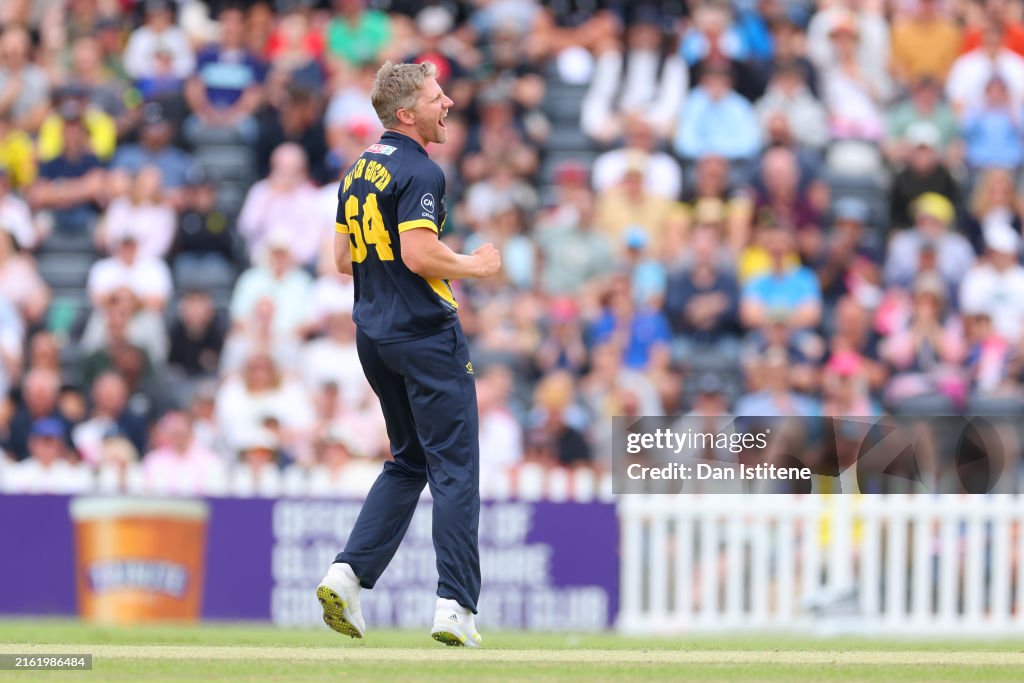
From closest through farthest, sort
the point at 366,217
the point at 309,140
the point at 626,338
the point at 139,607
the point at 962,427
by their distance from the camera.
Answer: the point at 366,217
the point at 139,607
the point at 962,427
the point at 626,338
the point at 309,140

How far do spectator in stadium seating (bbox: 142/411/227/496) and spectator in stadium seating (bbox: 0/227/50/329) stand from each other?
2138 mm

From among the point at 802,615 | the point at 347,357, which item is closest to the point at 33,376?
the point at 347,357

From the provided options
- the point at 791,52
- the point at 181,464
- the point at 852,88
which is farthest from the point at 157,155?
the point at 852,88

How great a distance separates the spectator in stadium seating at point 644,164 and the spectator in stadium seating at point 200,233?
321cm

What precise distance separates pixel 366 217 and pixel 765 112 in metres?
9.85

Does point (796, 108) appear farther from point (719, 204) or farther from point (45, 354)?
point (45, 354)

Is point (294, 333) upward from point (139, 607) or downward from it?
upward

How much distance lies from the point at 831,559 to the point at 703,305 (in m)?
2.67

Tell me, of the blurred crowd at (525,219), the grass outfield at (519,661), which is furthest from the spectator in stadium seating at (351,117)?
the grass outfield at (519,661)

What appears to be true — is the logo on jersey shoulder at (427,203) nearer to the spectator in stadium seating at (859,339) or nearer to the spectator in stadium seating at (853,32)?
the spectator in stadium seating at (859,339)

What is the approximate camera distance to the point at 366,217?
7535mm

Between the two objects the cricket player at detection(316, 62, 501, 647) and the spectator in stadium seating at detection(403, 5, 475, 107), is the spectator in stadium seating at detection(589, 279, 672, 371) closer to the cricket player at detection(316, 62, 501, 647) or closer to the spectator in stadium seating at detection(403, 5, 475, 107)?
the spectator in stadium seating at detection(403, 5, 475, 107)

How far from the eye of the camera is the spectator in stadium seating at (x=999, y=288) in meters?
15.1

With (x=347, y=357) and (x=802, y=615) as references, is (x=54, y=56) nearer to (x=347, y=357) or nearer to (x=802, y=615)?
(x=347, y=357)
